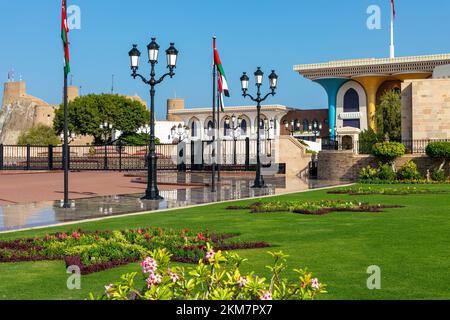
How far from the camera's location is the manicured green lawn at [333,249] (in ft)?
22.6

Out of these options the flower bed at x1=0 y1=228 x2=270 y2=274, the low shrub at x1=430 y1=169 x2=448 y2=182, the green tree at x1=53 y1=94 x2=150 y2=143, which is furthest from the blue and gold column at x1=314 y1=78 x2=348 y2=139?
the flower bed at x1=0 y1=228 x2=270 y2=274

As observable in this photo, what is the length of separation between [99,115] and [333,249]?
3124 inches

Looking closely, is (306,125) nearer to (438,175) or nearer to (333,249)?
(438,175)

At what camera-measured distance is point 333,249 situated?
948 cm

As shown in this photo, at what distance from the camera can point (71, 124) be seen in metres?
85.9

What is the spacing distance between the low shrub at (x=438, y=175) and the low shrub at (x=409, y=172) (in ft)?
2.05

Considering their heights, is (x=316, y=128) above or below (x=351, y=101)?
below

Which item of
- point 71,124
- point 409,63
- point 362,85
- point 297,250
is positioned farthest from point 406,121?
point 71,124

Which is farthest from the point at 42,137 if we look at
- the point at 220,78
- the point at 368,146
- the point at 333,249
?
the point at 333,249

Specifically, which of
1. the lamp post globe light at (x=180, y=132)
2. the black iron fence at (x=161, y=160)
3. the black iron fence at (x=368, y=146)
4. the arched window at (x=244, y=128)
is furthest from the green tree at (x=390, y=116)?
the arched window at (x=244, y=128)

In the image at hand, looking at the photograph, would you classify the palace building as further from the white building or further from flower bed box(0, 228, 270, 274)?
flower bed box(0, 228, 270, 274)

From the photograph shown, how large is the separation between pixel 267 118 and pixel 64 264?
90549 mm

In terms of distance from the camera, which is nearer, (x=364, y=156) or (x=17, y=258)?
(x=17, y=258)

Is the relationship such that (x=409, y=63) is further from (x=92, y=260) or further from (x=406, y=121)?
(x=92, y=260)
